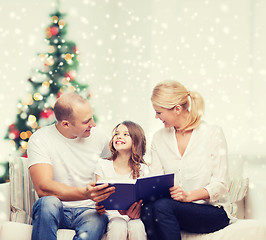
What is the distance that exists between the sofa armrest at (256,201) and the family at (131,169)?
18.3 inches

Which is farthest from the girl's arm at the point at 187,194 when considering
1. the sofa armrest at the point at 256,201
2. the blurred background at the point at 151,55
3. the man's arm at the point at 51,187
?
the blurred background at the point at 151,55

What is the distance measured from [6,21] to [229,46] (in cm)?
200

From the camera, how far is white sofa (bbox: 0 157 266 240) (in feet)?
5.99

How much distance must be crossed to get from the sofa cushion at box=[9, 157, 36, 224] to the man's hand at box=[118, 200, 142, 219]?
0.60 m

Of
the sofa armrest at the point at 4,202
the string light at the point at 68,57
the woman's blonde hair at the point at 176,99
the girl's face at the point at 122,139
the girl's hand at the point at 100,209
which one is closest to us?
the girl's hand at the point at 100,209

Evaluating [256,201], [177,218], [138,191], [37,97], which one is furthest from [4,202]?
[256,201]

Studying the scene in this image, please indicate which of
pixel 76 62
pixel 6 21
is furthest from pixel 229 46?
pixel 6 21

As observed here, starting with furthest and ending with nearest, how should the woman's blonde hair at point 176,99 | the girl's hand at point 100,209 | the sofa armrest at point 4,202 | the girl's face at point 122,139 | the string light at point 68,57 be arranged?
the string light at point 68,57, the girl's face at point 122,139, the sofa armrest at point 4,202, the woman's blonde hair at point 176,99, the girl's hand at point 100,209

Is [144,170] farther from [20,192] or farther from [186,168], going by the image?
[20,192]

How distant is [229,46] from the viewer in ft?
11.1

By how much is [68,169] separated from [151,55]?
2072mm

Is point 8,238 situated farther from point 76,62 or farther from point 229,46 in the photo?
point 229,46

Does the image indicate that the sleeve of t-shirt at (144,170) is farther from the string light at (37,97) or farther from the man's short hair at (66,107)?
the string light at (37,97)

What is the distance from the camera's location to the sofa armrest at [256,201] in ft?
7.59
